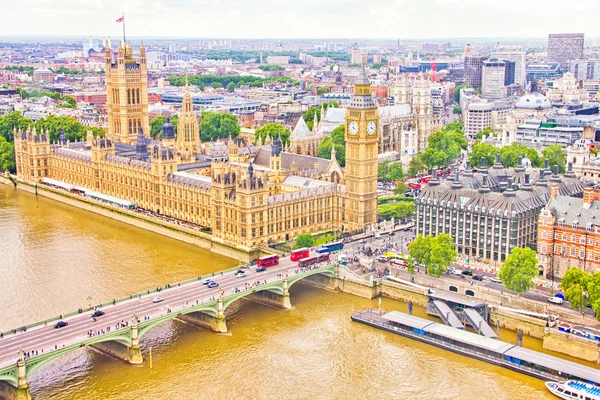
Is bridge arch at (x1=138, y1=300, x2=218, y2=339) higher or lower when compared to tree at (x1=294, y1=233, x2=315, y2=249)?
lower

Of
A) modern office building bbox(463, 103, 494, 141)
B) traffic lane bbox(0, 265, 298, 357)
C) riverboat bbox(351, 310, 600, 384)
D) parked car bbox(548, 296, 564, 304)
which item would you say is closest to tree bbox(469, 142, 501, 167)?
modern office building bbox(463, 103, 494, 141)

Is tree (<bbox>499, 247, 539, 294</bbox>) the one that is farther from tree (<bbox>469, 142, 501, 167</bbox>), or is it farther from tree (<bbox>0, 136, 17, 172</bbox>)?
tree (<bbox>0, 136, 17, 172</bbox>)

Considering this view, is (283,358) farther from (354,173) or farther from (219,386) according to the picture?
(354,173)

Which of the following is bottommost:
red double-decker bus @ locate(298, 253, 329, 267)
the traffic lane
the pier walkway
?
the pier walkway

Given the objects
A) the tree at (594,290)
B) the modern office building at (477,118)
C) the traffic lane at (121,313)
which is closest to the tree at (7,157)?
the traffic lane at (121,313)

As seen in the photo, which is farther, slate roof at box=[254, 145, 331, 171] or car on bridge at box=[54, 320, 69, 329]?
slate roof at box=[254, 145, 331, 171]

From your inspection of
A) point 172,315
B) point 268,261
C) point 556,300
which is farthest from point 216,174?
point 556,300

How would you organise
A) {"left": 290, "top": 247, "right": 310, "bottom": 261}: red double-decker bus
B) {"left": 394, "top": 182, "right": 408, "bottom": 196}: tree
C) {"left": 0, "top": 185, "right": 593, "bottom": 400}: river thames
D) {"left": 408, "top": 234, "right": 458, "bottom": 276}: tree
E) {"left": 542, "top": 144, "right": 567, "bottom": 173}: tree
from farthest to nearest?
{"left": 542, "top": 144, "right": 567, "bottom": 173}: tree, {"left": 394, "top": 182, "right": 408, "bottom": 196}: tree, {"left": 290, "top": 247, "right": 310, "bottom": 261}: red double-decker bus, {"left": 408, "top": 234, "right": 458, "bottom": 276}: tree, {"left": 0, "top": 185, "right": 593, "bottom": 400}: river thames
